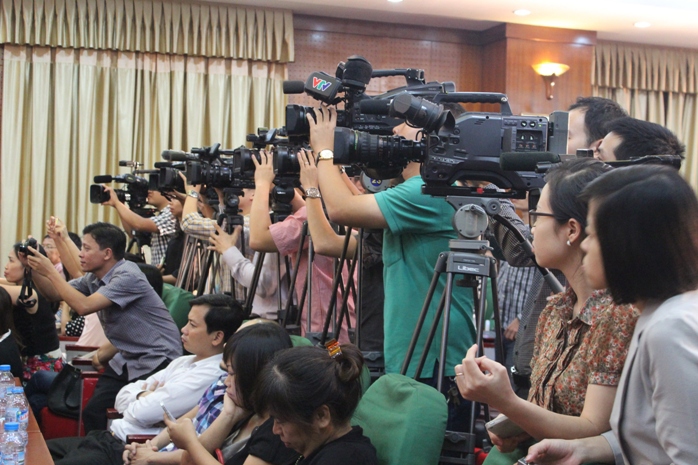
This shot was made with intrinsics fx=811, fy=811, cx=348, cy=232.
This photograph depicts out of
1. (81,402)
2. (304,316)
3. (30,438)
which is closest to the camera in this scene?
(30,438)

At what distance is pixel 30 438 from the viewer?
2330 mm

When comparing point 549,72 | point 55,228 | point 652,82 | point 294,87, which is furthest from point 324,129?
point 652,82

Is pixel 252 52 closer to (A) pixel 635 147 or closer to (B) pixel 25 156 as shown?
(B) pixel 25 156

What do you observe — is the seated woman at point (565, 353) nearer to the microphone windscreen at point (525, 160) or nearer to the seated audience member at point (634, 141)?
the microphone windscreen at point (525, 160)

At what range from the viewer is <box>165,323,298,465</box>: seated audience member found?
Answer: 2176 mm

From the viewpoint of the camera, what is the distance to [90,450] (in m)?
2.80

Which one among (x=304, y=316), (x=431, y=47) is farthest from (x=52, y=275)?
(x=431, y=47)

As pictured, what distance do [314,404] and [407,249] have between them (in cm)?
58

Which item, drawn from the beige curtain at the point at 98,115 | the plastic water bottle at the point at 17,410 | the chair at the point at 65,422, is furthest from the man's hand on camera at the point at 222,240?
Result: the beige curtain at the point at 98,115

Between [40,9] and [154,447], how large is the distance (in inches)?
194

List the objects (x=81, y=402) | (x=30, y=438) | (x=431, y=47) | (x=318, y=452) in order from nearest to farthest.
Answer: (x=318, y=452) < (x=30, y=438) < (x=81, y=402) < (x=431, y=47)

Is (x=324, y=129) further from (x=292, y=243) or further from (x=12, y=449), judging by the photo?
(x=12, y=449)

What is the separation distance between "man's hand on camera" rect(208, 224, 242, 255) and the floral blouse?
223 centimetres

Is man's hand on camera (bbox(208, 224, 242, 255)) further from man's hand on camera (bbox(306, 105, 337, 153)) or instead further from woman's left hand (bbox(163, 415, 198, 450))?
woman's left hand (bbox(163, 415, 198, 450))
